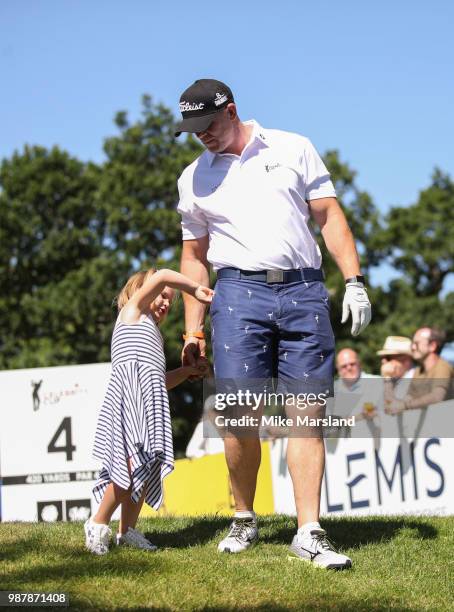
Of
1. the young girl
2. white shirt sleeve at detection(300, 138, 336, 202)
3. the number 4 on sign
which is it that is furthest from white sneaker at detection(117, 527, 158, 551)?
the number 4 on sign

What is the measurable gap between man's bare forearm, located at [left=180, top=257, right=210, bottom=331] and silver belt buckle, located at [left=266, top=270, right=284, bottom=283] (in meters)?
0.63

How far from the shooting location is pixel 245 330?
497 centimetres

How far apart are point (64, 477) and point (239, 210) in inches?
233

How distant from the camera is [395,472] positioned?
9.59 meters

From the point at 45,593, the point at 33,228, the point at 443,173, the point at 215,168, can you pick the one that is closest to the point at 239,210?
the point at 215,168

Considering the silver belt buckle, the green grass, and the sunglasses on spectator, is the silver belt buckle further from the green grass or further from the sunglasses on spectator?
the sunglasses on spectator

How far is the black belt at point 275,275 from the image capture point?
4.98 metres

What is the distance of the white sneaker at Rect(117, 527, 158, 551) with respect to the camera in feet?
16.8

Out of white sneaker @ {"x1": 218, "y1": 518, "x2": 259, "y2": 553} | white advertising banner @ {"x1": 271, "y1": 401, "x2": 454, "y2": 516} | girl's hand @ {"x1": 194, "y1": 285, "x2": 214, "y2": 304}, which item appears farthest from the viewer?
white advertising banner @ {"x1": 271, "y1": 401, "x2": 454, "y2": 516}

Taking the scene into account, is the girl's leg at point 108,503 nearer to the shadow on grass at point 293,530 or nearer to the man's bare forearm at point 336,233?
the shadow on grass at point 293,530

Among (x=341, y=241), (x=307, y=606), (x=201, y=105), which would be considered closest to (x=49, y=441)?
(x=341, y=241)

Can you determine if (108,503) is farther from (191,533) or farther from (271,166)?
(271,166)

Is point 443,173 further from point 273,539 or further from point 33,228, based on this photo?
point 273,539

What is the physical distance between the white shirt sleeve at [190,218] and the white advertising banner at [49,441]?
520 centimetres
